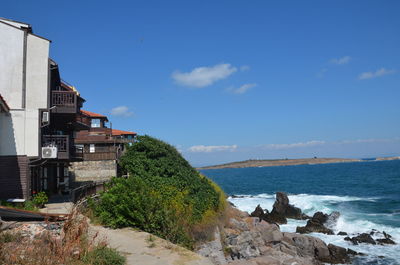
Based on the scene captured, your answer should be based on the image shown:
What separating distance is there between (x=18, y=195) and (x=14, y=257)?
13.1 metres

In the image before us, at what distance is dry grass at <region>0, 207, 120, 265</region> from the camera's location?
7406 millimetres

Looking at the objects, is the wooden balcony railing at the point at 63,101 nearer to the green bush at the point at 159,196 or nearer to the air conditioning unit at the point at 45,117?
the air conditioning unit at the point at 45,117

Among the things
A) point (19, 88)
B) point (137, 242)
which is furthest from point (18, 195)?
point (137, 242)

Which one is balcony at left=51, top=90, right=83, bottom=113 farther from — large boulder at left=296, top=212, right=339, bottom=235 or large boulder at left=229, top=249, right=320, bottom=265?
large boulder at left=296, top=212, right=339, bottom=235

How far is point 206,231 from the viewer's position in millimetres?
17688

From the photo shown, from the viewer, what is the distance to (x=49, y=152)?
19406 mm

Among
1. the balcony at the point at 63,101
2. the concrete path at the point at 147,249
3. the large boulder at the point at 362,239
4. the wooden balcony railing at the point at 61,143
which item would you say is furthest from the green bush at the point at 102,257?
the large boulder at the point at 362,239

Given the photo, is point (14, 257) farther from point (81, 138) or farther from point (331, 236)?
point (81, 138)

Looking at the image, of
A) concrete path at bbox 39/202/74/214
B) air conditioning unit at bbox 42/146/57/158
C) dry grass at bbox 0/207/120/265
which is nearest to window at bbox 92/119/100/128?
concrete path at bbox 39/202/74/214

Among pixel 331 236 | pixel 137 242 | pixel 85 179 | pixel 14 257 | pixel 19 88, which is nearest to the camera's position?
pixel 14 257

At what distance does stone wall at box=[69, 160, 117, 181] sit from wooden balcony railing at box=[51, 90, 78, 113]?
10759 millimetres

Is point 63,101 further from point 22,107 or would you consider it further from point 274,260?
point 274,260

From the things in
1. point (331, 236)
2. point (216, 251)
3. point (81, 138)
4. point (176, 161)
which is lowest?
point (331, 236)

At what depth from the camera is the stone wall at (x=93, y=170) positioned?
31203 mm
